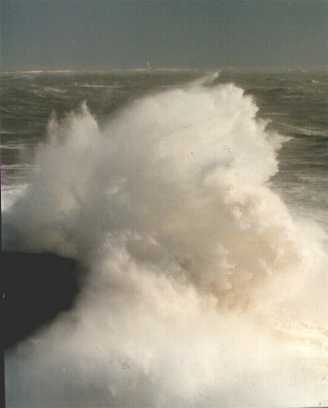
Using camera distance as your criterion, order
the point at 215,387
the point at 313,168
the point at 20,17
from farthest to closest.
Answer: the point at 313,168
the point at 215,387
the point at 20,17

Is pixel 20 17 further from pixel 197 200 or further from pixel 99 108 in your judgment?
pixel 197 200

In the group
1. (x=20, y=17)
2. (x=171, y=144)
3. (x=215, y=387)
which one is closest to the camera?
(x=20, y=17)

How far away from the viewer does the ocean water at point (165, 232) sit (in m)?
4.43

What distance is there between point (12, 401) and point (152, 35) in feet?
11.0

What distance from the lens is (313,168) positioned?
217 inches

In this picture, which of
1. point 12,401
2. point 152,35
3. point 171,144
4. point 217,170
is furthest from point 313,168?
point 12,401

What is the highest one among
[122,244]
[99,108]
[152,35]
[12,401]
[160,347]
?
[152,35]

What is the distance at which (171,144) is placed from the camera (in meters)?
4.64

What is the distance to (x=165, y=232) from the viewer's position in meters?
4.60

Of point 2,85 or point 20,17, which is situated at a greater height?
point 20,17

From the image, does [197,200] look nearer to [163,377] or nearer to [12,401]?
[163,377]

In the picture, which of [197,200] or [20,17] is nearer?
[20,17]

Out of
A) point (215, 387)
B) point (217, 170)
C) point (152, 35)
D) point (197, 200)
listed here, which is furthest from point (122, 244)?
point (152, 35)

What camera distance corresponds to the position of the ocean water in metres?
4.43
